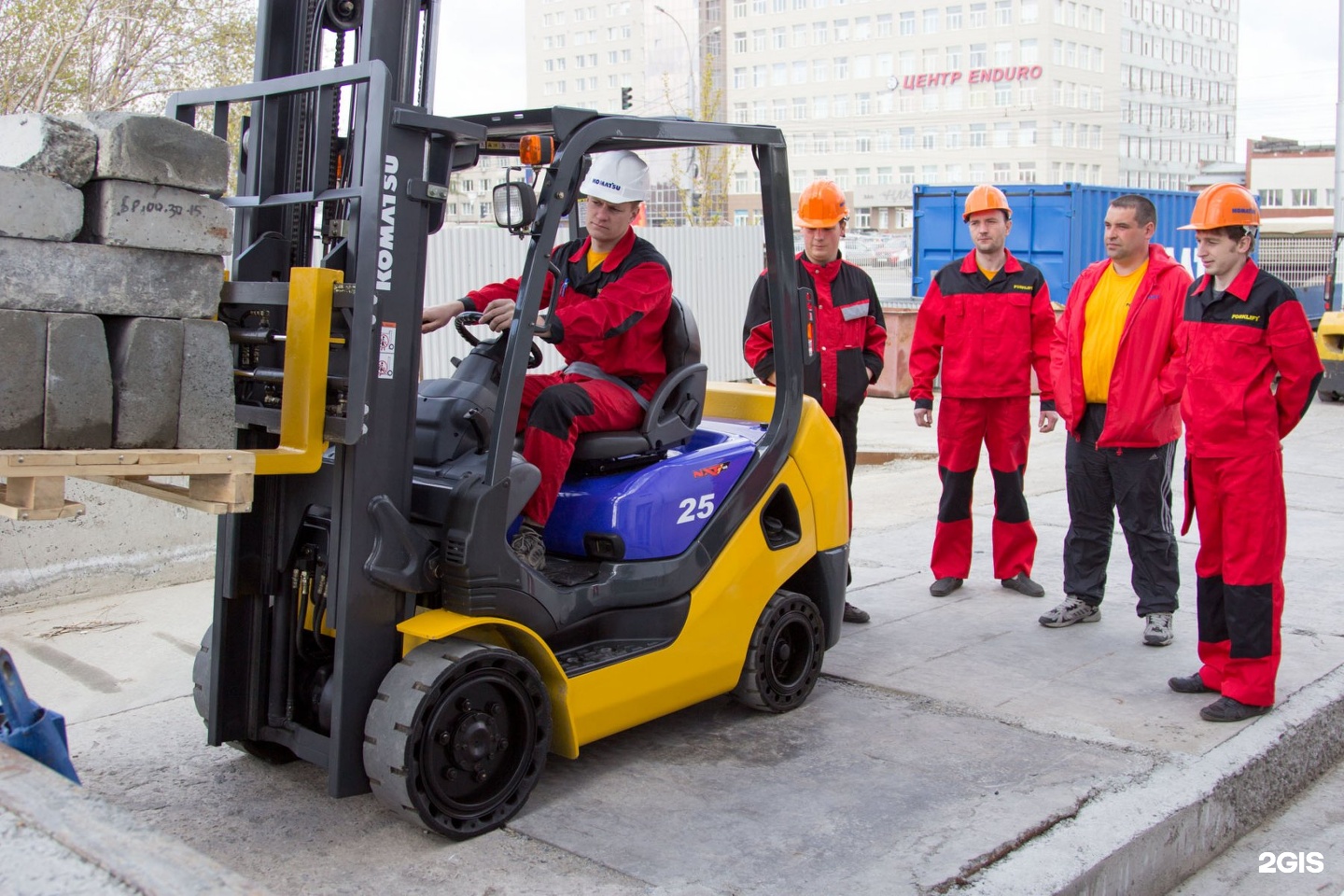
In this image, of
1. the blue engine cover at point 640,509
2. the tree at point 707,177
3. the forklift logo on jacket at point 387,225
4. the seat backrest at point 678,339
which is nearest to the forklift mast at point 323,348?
the forklift logo on jacket at point 387,225

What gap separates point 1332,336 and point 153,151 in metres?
15.1

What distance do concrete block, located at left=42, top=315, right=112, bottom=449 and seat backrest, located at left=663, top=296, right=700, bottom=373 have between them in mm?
2064

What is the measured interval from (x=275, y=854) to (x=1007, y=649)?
11.1 feet

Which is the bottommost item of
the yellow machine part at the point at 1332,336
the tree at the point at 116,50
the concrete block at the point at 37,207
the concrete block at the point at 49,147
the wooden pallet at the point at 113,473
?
the wooden pallet at the point at 113,473

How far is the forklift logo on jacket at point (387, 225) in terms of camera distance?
362 cm

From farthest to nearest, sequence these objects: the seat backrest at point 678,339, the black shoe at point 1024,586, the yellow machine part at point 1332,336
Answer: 1. the yellow machine part at point 1332,336
2. the black shoe at point 1024,586
3. the seat backrest at point 678,339

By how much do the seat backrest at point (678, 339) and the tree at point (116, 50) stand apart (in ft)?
37.5

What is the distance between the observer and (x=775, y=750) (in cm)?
460

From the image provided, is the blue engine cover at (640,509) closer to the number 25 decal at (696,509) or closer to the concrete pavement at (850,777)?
the number 25 decal at (696,509)

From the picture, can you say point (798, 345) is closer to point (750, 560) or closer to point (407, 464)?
point (750, 560)

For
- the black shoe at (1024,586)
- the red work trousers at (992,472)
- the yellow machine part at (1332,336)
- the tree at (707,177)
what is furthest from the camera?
the tree at (707,177)

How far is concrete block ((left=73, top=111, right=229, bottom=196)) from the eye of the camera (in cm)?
313

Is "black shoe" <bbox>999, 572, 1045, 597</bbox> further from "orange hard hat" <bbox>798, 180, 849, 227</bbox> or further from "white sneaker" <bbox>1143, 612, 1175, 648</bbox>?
"orange hard hat" <bbox>798, 180, 849, 227</bbox>

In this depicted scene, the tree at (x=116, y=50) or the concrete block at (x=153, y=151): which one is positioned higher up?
the tree at (x=116, y=50)
